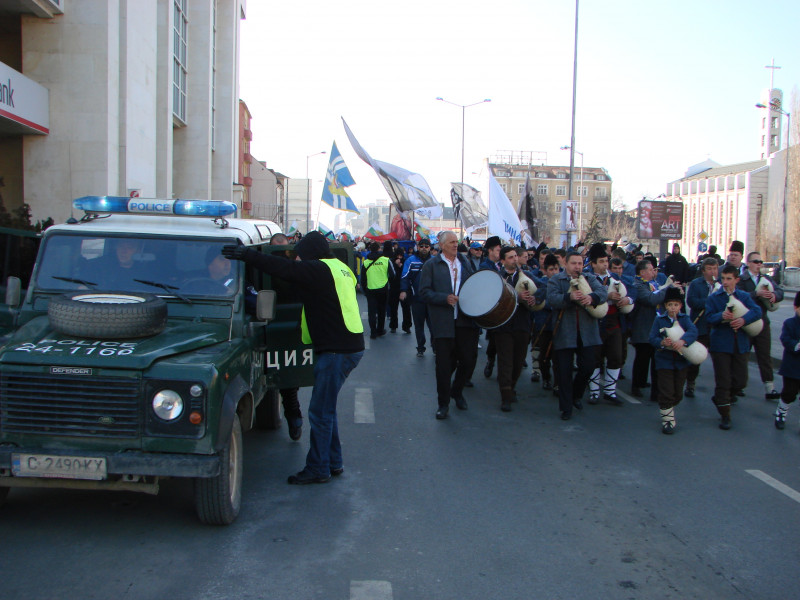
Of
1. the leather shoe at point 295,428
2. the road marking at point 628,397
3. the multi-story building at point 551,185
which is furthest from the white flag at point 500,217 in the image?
the multi-story building at point 551,185

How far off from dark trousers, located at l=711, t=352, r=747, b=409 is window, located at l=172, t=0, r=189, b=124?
90.3ft

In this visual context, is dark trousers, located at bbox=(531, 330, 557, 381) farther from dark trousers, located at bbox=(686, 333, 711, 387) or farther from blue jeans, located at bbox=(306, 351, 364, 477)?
blue jeans, located at bbox=(306, 351, 364, 477)

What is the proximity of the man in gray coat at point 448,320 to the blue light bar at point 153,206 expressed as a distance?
3.06m

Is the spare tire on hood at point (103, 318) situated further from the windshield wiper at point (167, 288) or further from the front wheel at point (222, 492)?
the front wheel at point (222, 492)

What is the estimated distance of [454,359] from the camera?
891cm

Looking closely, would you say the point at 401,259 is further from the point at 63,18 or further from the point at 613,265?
the point at 63,18

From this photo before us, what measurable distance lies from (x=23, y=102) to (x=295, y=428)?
13.5 metres

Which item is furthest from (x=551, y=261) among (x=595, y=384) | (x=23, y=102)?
(x=23, y=102)

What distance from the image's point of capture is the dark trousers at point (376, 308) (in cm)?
1565

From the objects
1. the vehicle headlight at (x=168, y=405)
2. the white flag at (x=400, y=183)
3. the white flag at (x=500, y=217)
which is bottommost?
the vehicle headlight at (x=168, y=405)

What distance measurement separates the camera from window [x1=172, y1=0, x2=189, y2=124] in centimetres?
3130

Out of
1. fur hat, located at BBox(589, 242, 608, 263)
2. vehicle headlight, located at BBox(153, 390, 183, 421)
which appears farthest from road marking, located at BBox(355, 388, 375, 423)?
vehicle headlight, located at BBox(153, 390, 183, 421)

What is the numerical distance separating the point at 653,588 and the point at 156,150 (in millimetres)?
24263

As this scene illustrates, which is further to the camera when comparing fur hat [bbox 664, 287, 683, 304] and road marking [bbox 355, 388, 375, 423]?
fur hat [bbox 664, 287, 683, 304]
